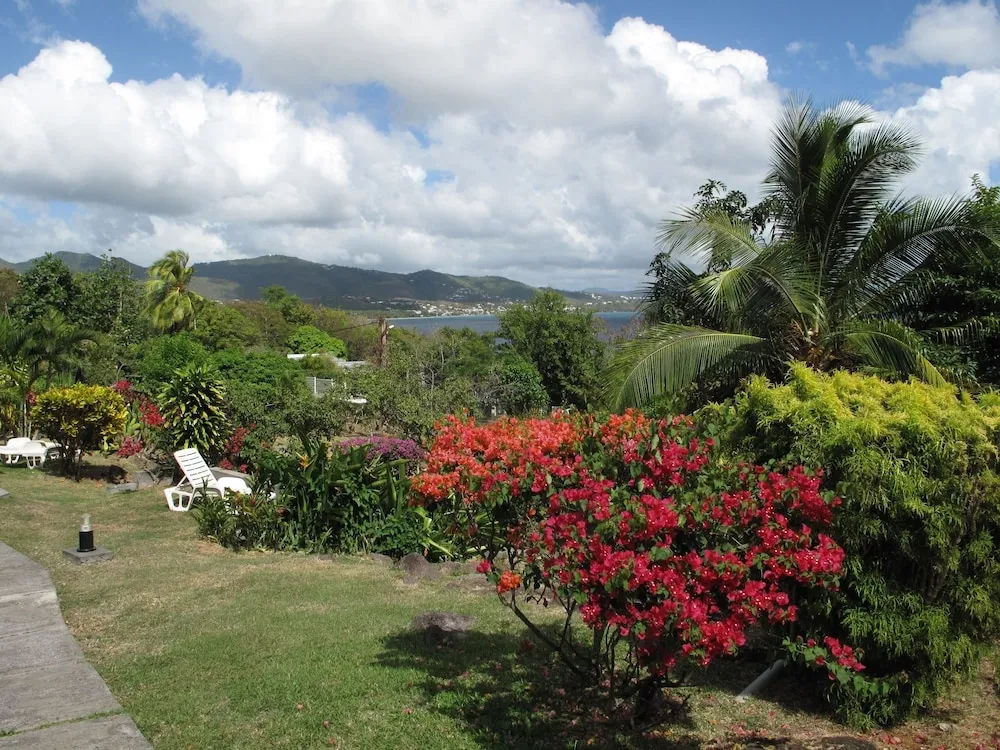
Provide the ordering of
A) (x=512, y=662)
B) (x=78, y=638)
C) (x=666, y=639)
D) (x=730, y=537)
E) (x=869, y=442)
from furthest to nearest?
A: (x=78, y=638), (x=512, y=662), (x=869, y=442), (x=730, y=537), (x=666, y=639)

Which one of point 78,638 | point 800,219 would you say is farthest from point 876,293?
point 78,638

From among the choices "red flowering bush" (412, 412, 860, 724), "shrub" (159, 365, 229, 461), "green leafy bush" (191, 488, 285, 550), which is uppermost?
"red flowering bush" (412, 412, 860, 724)

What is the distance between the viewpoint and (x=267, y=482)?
10.0 metres

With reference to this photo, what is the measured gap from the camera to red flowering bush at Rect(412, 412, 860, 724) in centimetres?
322

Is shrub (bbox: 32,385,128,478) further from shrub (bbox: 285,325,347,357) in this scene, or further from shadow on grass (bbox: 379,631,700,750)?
shrub (bbox: 285,325,347,357)

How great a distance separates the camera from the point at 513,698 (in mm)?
4617

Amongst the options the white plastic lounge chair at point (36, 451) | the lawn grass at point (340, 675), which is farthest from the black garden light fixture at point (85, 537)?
the white plastic lounge chair at point (36, 451)

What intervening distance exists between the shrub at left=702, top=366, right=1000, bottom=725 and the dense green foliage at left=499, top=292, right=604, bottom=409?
92.4 ft

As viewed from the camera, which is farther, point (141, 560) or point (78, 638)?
point (141, 560)

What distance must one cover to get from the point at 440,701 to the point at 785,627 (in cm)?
209

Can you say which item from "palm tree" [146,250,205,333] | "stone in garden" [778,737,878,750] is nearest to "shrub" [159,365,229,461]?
"stone in garden" [778,737,878,750]

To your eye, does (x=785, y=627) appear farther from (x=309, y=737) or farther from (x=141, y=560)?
(x=141, y=560)

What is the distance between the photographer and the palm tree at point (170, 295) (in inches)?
1438

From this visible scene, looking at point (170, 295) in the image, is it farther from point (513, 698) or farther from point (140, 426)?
point (513, 698)
